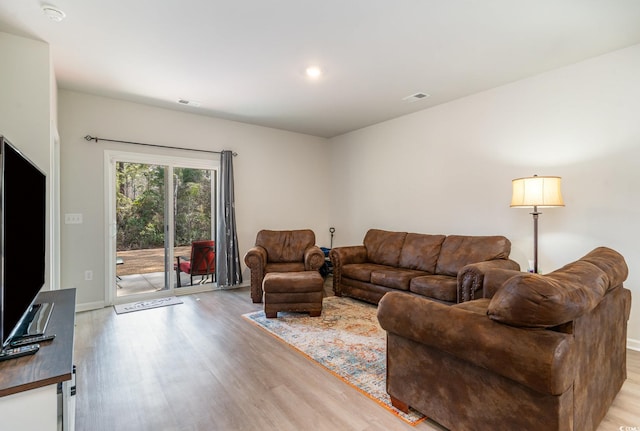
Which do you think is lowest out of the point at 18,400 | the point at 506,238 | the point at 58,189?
the point at 18,400

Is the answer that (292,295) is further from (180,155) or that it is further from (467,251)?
(180,155)

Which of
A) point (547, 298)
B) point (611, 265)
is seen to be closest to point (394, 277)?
point (611, 265)

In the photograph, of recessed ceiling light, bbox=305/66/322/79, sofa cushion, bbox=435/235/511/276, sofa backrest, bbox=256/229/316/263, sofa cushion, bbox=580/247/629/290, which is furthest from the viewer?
sofa backrest, bbox=256/229/316/263

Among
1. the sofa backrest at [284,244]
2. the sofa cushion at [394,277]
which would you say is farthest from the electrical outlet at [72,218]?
the sofa cushion at [394,277]

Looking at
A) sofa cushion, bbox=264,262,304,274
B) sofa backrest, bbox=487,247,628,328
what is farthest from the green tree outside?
sofa backrest, bbox=487,247,628,328

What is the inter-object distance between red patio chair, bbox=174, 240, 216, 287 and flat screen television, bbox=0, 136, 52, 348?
2736 millimetres

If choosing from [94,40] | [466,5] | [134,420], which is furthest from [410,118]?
[134,420]

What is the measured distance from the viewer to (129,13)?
93.5 inches

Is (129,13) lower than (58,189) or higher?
higher

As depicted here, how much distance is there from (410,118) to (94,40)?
3.95 meters

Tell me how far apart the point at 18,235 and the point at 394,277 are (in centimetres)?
337

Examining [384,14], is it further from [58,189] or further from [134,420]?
[58,189]

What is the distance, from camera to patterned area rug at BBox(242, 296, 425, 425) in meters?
2.25

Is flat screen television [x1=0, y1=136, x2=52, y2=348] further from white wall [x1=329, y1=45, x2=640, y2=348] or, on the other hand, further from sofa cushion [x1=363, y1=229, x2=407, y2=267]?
white wall [x1=329, y1=45, x2=640, y2=348]
